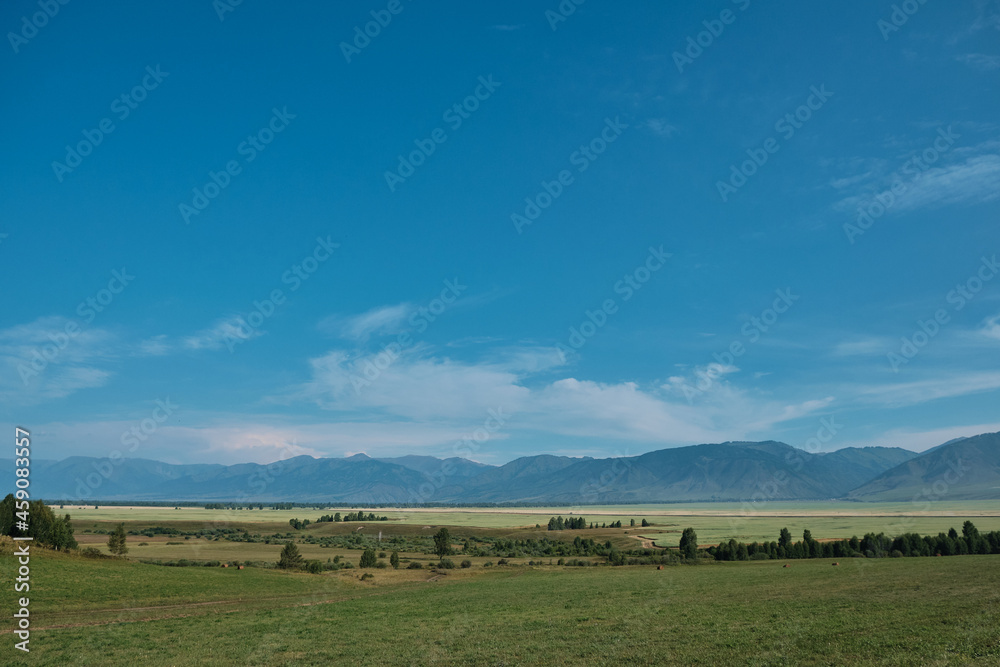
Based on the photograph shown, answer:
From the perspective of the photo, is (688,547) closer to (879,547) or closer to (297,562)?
(879,547)

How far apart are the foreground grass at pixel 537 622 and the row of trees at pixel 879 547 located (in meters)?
42.7

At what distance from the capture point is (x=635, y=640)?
24.1 meters

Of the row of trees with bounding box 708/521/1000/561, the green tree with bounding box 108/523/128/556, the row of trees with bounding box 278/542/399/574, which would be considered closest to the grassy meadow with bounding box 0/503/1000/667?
the row of trees with bounding box 278/542/399/574

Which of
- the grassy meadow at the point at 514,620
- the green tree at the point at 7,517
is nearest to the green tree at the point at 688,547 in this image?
the grassy meadow at the point at 514,620

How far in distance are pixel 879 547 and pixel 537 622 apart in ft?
271

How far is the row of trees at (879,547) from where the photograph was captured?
83.6 meters

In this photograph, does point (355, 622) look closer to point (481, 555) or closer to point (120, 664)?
point (120, 664)

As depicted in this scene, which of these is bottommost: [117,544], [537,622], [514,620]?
[117,544]

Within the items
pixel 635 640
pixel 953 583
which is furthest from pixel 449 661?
pixel 953 583

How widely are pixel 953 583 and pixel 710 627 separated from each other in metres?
22.6

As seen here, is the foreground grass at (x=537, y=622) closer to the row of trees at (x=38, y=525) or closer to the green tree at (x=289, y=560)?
the row of trees at (x=38, y=525)

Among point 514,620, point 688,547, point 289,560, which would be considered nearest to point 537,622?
point 514,620

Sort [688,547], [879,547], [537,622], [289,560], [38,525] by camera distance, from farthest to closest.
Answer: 1. [688,547]
2. [879,547]
3. [289,560]
4. [38,525]
5. [537,622]

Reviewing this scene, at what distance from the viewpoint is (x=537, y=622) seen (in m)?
30.1
